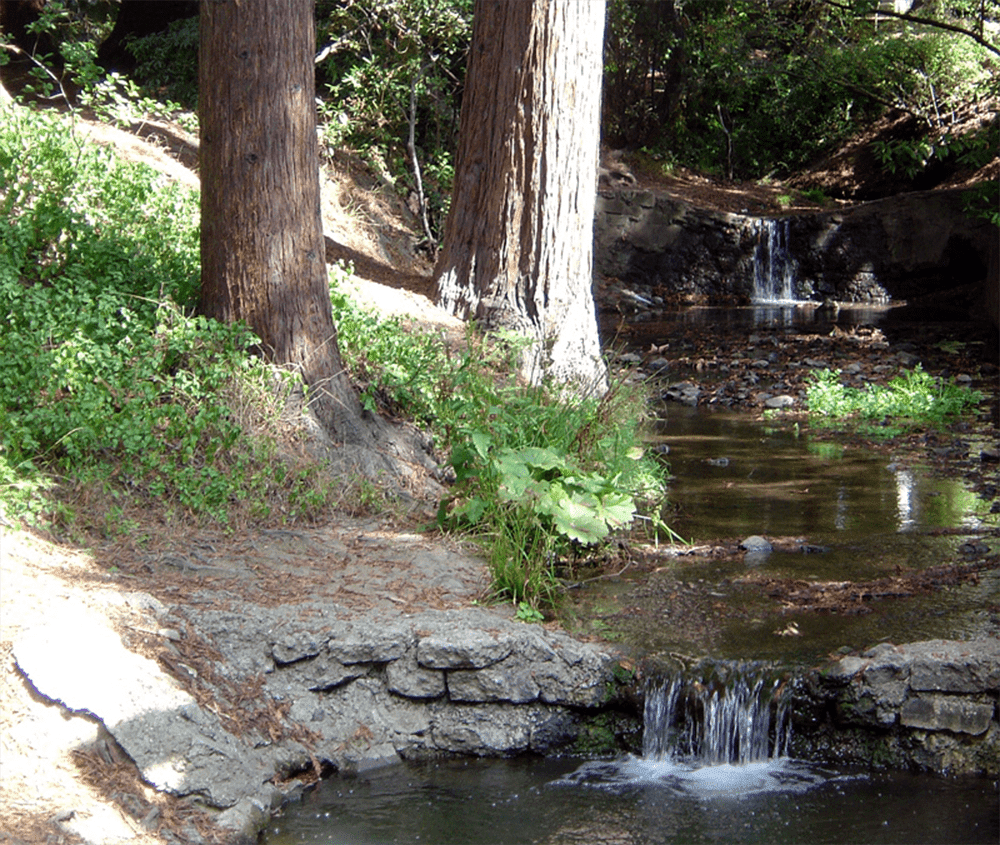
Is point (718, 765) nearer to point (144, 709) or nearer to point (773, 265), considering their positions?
point (144, 709)

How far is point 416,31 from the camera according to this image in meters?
13.3

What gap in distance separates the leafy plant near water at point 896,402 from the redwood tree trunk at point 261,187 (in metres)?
5.57

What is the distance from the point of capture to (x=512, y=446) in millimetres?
6441

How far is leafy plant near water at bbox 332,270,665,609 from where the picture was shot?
5.58m

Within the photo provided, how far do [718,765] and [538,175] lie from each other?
5680 millimetres

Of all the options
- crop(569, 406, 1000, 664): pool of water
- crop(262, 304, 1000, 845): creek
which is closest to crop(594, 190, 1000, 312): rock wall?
crop(569, 406, 1000, 664): pool of water

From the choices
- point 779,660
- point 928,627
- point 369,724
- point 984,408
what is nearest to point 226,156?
point 369,724

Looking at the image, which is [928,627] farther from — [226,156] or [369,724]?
[226,156]

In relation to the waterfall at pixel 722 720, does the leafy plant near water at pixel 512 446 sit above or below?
above

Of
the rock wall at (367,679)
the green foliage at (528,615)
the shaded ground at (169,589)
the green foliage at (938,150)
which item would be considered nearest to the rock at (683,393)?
the shaded ground at (169,589)

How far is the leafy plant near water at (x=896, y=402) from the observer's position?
9859 mm

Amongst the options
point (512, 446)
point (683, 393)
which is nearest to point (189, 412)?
point (512, 446)

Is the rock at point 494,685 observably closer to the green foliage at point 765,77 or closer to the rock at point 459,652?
the rock at point 459,652

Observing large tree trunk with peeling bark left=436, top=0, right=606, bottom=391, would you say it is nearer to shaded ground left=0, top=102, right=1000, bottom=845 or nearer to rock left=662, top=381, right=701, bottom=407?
shaded ground left=0, top=102, right=1000, bottom=845
